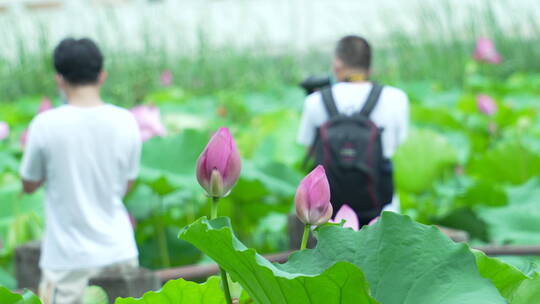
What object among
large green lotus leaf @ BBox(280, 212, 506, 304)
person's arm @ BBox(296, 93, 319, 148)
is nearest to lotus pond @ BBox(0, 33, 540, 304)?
large green lotus leaf @ BBox(280, 212, 506, 304)

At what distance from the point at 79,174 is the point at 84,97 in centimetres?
17

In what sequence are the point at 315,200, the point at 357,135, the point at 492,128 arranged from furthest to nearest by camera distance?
1. the point at 492,128
2. the point at 357,135
3. the point at 315,200

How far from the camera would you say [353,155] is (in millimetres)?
2410

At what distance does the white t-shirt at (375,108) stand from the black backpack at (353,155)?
19mm

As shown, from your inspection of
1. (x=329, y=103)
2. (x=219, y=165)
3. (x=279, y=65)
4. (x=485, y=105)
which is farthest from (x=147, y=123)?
(x=279, y=65)

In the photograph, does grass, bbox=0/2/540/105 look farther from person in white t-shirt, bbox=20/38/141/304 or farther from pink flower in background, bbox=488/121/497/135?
person in white t-shirt, bbox=20/38/141/304

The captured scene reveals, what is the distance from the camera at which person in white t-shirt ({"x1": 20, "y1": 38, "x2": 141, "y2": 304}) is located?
2066 millimetres

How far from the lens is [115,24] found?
21.9 feet

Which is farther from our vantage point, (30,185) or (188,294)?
(30,185)

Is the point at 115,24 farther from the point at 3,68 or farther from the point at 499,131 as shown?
the point at 499,131

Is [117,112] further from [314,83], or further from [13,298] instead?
[13,298]

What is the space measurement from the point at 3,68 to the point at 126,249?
478 centimetres

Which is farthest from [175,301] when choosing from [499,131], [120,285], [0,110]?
[0,110]

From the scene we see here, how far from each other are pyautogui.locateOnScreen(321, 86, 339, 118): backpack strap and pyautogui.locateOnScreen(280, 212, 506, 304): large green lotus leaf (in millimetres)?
1599
